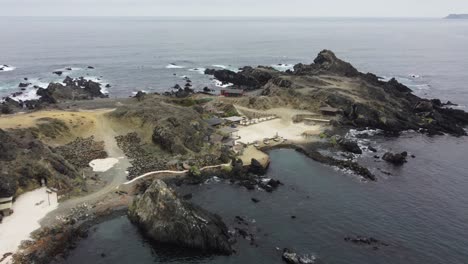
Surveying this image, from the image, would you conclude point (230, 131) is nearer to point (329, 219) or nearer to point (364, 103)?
point (329, 219)

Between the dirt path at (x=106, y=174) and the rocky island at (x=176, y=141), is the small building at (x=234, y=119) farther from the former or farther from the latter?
the dirt path at (x=106, y=174)

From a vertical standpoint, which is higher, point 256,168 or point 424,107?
point 424,107

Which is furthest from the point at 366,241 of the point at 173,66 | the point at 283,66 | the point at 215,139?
the point at 173,66

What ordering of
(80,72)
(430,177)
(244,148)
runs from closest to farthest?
(430,177), (244,148), (80,72)

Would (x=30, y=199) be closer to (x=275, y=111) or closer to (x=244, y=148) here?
(x=244, y=148)

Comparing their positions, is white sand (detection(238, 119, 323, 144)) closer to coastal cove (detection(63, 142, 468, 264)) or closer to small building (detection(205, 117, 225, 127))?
small building (detection(205, 117, 225, 127))

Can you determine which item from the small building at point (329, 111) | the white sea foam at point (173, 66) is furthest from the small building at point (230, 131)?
the white sea foam at point (173, 66)

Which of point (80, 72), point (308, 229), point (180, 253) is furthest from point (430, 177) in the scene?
point (80, 72)
